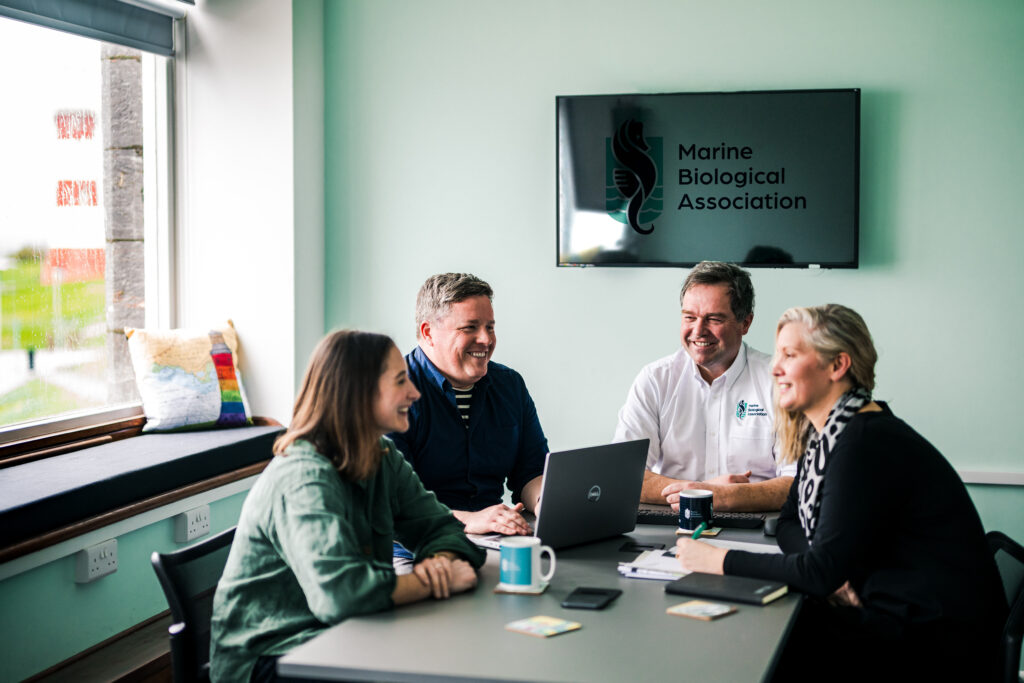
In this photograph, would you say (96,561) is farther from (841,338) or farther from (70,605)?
(841,338)

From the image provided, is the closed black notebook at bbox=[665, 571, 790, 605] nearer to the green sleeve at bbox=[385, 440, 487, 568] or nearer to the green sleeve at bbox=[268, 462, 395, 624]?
the green sleeve at bbox=[385, 440, 487, 568]

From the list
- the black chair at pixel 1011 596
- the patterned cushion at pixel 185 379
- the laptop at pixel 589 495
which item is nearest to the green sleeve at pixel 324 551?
the laptop at pixel 589 495

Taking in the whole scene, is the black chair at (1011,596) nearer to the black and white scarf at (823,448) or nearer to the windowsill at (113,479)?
the black and white scarf at (823,448)

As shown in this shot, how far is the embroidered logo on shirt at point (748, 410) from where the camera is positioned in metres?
2.90

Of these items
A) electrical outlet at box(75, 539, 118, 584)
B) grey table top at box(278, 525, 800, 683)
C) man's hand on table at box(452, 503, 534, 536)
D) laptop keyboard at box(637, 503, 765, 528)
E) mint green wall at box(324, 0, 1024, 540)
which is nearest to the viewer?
grey table top at box(278, 525, 800, 683)

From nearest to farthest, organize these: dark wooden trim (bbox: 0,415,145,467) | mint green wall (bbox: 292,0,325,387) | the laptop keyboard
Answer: the laptop keyboard, dark wooden trim (bbox: 0,415,145,467), mint green wall (bbox: 292,0,325,387)

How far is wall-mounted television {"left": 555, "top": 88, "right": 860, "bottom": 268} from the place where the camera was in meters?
3.66

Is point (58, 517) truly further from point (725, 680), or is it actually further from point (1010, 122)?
point (1010, 122)

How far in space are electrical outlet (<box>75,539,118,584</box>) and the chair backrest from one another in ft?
4.17

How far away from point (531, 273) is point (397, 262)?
1.96 feet

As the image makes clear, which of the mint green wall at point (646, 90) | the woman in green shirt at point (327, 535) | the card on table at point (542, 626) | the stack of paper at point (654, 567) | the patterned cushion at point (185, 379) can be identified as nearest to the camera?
the card on table at point (542, 626)

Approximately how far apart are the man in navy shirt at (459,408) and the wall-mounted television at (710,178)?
1.32m

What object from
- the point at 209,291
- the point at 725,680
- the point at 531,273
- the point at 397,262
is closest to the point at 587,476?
the point at 725,680

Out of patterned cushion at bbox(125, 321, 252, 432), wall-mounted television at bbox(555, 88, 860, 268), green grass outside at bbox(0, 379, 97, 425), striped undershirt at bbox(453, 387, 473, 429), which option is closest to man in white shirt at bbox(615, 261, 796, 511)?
striped undershirt at bbox(453, 387, 473, 429)
